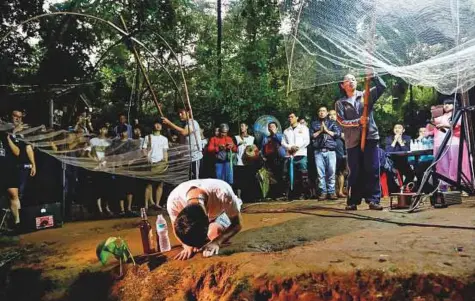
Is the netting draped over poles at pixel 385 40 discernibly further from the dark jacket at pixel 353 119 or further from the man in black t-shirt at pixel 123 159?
the man in black t-shirt at pixel 123 159

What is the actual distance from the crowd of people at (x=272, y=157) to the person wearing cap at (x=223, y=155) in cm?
2

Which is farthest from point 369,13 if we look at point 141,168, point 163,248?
point 141,168

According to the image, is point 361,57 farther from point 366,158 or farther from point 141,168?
point 141,168

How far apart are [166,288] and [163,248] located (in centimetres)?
63

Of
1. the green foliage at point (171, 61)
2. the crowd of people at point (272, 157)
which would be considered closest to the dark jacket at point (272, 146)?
the crowd of people at point (272, 157)

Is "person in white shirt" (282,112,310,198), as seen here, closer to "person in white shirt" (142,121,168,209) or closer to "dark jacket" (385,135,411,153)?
"dark jacket" (385,135,411,153)

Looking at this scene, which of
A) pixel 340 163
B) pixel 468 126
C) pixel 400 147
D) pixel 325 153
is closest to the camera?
pixel 468 126

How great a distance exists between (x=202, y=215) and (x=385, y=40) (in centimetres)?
268

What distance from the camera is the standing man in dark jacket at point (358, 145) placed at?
5.28 meters

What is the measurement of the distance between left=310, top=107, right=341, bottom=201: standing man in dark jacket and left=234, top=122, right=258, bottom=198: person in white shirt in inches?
61.1

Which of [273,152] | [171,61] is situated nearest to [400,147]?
[273,152]

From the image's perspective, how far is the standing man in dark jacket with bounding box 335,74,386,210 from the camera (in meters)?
5.28

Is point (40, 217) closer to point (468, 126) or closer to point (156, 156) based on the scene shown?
point (156, 156)

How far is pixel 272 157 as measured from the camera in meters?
8.34
